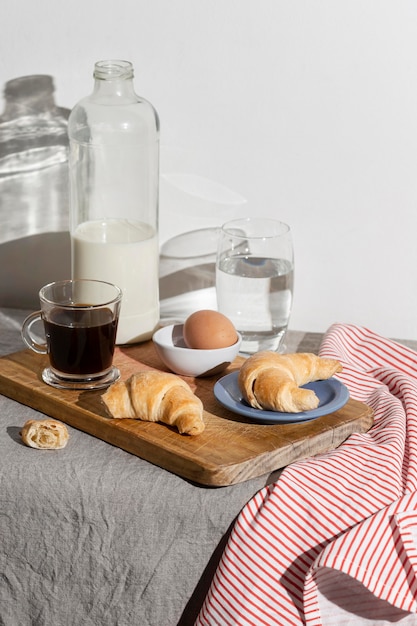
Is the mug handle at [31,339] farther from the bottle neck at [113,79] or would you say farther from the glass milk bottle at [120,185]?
the bottle neck at [113,79]

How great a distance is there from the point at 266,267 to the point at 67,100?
0.40 metres

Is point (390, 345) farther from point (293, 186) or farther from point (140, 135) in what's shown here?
point (140, 135)

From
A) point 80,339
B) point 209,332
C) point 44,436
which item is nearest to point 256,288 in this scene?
point 209,332

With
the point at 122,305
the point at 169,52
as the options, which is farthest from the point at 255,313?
the point at 169,52

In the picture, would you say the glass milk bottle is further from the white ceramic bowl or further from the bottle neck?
the white ceramic bowl

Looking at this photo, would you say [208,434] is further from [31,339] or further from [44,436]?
[31,339]

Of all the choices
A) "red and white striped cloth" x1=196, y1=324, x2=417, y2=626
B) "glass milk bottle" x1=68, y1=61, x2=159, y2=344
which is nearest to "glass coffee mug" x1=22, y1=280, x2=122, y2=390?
"glass milk bottle" x1=68, y1=61, x2=159, y2=344

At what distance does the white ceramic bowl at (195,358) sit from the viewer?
97 centimetres

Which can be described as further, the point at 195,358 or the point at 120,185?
the point at 120,185

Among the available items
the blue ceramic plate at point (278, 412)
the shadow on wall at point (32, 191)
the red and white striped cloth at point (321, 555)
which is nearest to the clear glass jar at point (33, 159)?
the shadow on wall at point (32, 191)

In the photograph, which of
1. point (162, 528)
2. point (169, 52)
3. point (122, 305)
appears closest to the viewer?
point (162, 528)

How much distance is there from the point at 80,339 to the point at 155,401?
5.3 inches

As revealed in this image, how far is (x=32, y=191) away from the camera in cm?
129

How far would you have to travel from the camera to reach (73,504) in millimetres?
785
